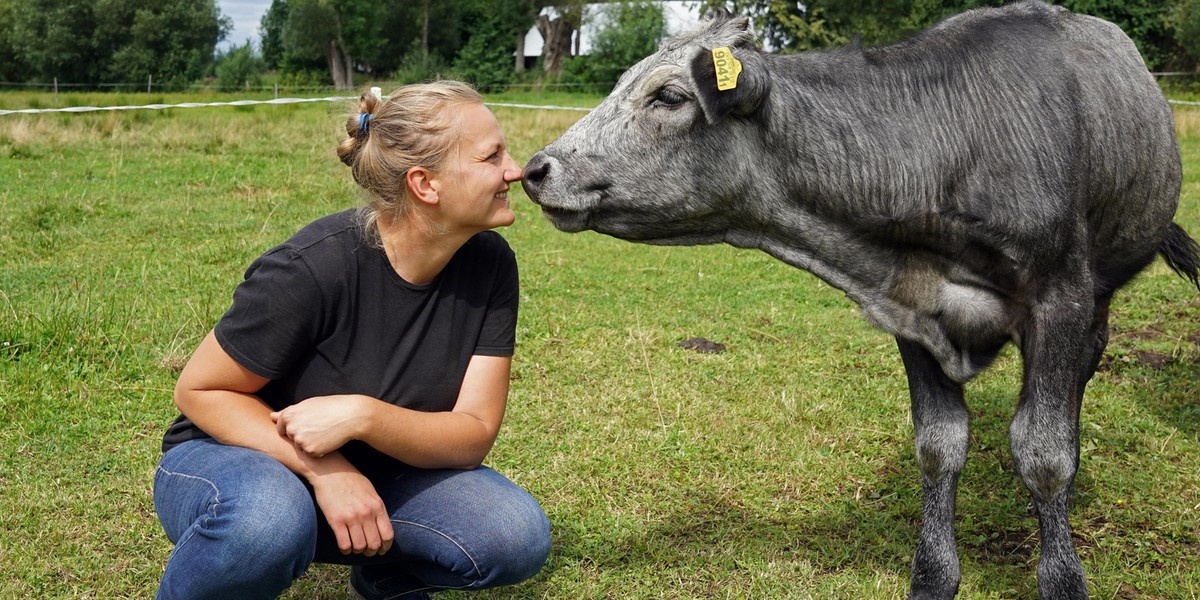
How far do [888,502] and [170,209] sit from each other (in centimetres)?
784

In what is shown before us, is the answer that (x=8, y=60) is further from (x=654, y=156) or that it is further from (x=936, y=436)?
(x=936, y=436)

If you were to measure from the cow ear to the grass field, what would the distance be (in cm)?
138

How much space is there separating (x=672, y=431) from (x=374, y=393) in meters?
2.28

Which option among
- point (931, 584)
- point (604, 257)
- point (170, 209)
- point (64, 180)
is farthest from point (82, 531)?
point (64, 180)

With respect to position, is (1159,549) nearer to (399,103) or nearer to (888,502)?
(888,502)

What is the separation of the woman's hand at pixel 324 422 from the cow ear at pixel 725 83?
131 cm

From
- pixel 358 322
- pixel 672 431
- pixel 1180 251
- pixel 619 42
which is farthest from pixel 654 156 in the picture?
pixel 619 42

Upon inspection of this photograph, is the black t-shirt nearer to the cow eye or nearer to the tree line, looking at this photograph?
the cow eye

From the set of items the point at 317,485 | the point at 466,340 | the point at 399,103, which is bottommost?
the point at 317,485

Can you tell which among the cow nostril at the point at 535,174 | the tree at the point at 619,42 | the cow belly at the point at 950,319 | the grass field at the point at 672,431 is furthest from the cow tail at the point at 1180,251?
the tree at the point at 619,42

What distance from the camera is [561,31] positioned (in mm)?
61594

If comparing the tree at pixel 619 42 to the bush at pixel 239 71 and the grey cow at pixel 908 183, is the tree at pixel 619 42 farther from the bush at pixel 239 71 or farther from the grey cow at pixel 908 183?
the grey cow at pixel 908 183

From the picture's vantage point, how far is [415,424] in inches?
115

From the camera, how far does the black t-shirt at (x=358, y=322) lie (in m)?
2.86
